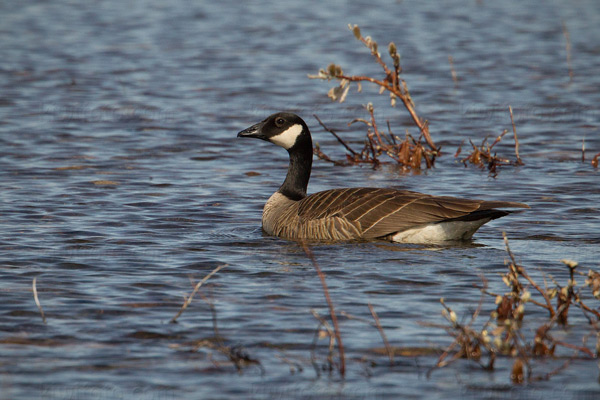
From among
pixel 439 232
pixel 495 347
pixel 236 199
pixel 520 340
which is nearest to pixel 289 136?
pixel 236 199

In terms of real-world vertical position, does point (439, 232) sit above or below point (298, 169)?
below

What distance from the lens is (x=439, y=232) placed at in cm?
973

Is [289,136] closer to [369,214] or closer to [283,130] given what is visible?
[283,130]

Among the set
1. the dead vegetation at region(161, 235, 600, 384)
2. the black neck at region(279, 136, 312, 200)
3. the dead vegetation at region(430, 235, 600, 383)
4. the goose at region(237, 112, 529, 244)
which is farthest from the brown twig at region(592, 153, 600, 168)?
the dead vegetation at region(161, 235, 600, 384)

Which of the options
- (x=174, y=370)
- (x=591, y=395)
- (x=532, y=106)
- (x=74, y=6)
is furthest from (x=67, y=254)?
(x=74, y=6)

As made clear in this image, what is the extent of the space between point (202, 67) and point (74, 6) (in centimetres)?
1160

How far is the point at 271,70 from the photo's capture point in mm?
22766

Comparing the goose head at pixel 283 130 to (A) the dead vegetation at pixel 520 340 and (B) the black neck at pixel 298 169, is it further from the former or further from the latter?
(A) the dead vegetation at pixel 520 340

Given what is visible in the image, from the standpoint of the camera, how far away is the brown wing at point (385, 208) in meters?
9.48

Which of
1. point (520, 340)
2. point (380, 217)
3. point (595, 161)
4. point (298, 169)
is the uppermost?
point (595, 161)

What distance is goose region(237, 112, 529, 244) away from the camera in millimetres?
9492

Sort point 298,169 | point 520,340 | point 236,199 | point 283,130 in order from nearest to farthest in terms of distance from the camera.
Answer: point 520,340 → point 283,130 → point 298,169 → point 236,199

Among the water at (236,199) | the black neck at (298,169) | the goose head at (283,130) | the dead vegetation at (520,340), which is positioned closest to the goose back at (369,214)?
the water at (236,199)

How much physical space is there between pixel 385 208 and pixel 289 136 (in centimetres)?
192
